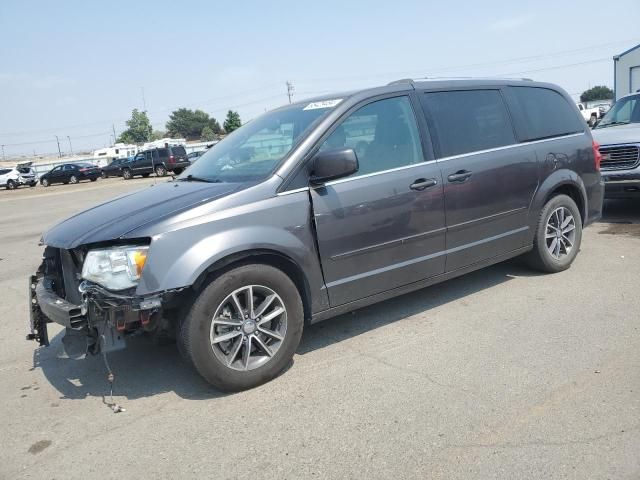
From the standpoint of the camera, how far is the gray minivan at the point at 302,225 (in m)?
3.38

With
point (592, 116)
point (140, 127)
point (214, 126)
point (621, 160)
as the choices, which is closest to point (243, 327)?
point (621, 160)

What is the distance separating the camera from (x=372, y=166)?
13.8ft

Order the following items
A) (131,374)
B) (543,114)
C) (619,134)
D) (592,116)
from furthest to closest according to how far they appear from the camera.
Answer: (592,116)
(619,134)
(543,114)
(131,374)

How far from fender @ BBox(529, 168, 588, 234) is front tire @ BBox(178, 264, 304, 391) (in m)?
2.75

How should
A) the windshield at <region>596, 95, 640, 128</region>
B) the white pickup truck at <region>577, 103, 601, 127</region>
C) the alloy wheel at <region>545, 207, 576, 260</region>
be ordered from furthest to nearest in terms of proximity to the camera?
the white pickup truck at <region>577, 103, 601, 127</region>, the windshield at <region>596, 95, 640, 128</region>, the alloy wheel at <region>545, 207, 576, 260</region>

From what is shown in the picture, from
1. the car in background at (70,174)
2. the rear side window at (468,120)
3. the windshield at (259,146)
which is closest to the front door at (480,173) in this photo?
the rear side window at (468,120)

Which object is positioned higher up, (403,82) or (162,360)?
(403,82)

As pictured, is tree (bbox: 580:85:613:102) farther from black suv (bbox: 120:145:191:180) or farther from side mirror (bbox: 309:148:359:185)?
side mirror (bbox: 309:148:359:185)

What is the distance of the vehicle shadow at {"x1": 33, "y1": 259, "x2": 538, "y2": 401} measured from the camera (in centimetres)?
376

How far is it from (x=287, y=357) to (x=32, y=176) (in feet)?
143

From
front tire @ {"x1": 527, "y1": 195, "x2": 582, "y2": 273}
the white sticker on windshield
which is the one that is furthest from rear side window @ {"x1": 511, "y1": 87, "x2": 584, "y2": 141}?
the white sticker on windshield

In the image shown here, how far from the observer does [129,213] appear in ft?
12.2

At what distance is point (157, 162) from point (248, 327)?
34.6m

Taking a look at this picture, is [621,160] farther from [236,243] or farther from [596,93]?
[596,93]
